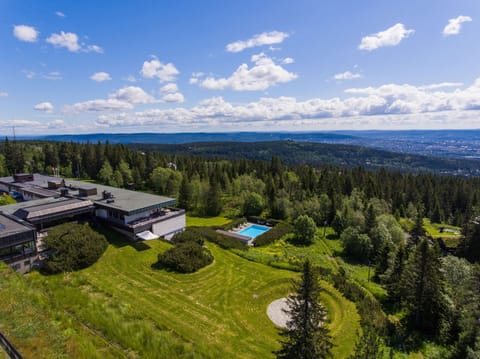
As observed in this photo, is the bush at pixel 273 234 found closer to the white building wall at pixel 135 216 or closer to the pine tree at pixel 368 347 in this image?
the white building wall at pixel 135 216

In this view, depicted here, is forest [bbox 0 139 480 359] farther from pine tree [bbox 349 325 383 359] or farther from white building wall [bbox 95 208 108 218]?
white building wall [bbox 95 208 108 218]

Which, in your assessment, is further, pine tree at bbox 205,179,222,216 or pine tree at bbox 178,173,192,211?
pine tree at bbox 178,173,192,211

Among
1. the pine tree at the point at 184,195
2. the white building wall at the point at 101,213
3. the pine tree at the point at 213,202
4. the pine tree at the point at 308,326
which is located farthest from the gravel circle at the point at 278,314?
the pine tree at the point at 184,195

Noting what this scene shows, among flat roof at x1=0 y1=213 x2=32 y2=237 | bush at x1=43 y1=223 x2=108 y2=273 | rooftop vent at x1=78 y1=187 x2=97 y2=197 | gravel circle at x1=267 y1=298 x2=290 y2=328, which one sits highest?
rooftop vent at x1=78 y1=187 x2=97 y2=197

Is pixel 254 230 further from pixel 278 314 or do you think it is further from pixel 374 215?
pixel 278 314

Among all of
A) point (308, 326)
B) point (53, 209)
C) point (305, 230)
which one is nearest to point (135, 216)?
point (53, 209)

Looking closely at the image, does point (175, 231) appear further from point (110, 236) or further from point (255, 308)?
point (255, 308)

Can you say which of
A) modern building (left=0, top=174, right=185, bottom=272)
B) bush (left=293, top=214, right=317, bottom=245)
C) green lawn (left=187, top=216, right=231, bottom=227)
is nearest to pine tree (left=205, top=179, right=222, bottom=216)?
green lawn (left=187, top=216, right=231, bottom=227)
